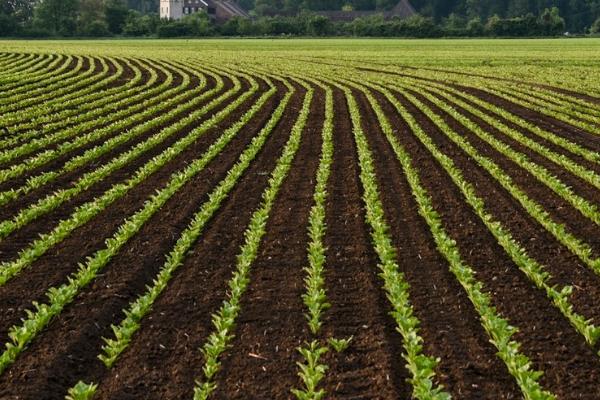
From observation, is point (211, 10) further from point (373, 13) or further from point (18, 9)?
point (18, 9)

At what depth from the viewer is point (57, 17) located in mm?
113438

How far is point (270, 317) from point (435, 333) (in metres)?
1.93

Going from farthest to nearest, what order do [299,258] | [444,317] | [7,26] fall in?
[7,26], [299,258], [444,317]

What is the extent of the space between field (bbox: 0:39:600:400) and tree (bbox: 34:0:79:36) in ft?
322

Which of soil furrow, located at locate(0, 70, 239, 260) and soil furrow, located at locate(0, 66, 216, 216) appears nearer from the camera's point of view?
soil furrow, located at locate(0, 70, 239, 260)

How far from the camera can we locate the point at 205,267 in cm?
921

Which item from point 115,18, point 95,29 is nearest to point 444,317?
point 95,29

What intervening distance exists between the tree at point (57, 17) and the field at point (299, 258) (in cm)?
9827

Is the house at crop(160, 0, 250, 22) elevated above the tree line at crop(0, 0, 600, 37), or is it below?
above

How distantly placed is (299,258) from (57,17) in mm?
116827

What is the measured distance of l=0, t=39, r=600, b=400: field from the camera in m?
6.59

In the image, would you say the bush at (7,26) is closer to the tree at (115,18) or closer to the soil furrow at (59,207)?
the tree at (115,18)

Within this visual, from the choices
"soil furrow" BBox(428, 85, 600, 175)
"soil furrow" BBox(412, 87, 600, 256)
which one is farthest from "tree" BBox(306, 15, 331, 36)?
"soil furrow" BBox(412, 87, 600, 256)

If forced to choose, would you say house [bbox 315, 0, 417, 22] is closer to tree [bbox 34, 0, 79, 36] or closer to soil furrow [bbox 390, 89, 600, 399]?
tree [bbox 34, 0, 79, 36]
